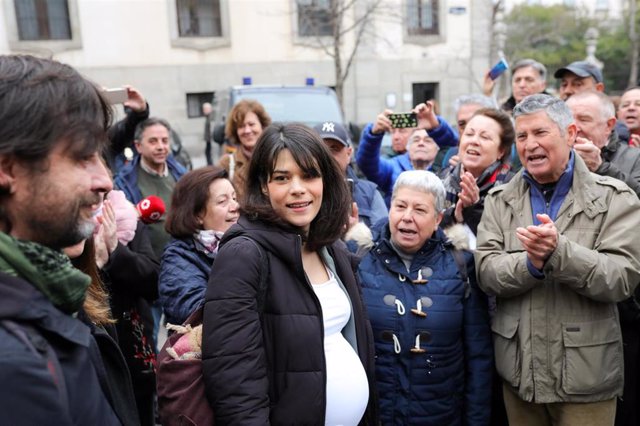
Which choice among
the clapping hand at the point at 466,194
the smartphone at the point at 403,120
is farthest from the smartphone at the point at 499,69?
the clapping hand at the point at 466,194

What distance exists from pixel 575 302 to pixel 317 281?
1.18 meters

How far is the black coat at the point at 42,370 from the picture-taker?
1.00m

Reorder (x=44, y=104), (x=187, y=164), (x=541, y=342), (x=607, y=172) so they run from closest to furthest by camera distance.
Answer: (x=44, y=104), (x=541, y=342), (x=607, y=172), (x=187, y=164)

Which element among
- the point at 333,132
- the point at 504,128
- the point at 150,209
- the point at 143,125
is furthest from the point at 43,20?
the point at 504,128

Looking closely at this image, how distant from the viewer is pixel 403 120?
3.89 m

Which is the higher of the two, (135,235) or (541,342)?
(135,235)

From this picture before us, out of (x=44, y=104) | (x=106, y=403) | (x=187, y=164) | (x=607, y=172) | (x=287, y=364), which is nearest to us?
(x=44, y=104)

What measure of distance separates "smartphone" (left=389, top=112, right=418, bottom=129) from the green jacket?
1513 millimetres

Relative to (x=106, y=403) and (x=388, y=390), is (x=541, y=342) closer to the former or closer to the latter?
(x=388, y=390)

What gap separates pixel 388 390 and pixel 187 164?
6852 mm

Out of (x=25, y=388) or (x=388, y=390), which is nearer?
(x=25, y=388)

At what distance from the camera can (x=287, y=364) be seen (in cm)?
189

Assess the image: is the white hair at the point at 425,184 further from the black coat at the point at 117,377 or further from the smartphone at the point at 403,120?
the black coat at the point at 117,377

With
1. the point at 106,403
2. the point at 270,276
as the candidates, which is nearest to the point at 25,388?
the point at 106,403
